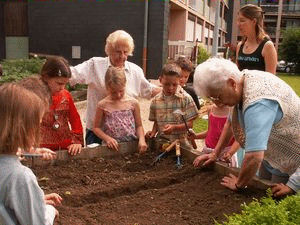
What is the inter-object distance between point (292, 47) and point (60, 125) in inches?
1589

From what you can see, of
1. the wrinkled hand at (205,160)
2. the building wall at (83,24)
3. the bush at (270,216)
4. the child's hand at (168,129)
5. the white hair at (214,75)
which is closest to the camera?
the bush at (270,216)

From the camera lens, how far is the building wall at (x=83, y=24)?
14648 millimetres

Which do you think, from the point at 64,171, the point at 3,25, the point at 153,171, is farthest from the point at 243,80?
the point at 3,25

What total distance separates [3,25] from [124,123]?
13.4 metres

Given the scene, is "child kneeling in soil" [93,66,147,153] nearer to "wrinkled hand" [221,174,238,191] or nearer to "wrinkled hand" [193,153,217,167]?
"wrinkled hand" [193,153,217,167]

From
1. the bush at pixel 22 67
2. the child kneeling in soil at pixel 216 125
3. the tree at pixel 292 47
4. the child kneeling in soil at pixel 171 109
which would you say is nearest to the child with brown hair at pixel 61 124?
the child kneeling in soil at pixel 171 109

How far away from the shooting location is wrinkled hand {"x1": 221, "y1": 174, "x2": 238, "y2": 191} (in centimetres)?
270

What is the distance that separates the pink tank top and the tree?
128 feet

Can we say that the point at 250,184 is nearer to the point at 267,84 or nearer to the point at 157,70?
the point at 267,84

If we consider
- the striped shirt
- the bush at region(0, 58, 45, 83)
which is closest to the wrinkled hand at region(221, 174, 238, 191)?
the striped shirt

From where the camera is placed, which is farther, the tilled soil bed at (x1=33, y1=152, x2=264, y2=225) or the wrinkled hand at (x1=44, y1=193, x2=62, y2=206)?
the tilled soil bed at (x1=33, y1=152, x2=264, y2=225)

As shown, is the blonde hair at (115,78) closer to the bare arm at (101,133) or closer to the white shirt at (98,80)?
the bare arm at (101,133)

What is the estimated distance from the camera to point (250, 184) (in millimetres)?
2732

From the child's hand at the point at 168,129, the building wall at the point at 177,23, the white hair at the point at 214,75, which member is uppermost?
the building wall at the point at 177,23
